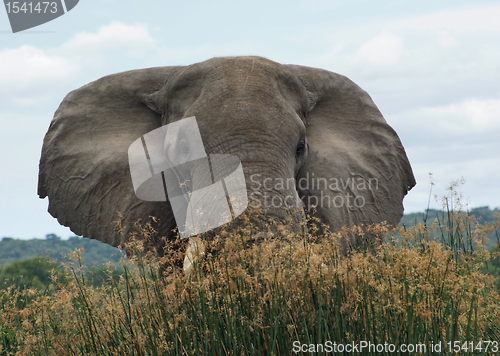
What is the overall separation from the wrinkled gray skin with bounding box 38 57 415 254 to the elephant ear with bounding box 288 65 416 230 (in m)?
0.01

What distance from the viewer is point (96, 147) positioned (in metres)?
6.25

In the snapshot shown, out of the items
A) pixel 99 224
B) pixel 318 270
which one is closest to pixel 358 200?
pixel 99 224

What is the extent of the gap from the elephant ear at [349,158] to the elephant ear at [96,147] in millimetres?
1751

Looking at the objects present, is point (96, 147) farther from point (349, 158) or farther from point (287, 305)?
point (287, 305)

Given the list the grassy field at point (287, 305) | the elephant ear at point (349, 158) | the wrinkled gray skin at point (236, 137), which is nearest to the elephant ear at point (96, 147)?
the wrinkled gray skin at point (236, 137)

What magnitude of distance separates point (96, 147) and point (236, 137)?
188 centimetres

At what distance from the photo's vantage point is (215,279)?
10.8ft

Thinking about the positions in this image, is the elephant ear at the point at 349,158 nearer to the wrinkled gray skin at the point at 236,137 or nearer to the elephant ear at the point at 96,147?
the wrinkled gray skin at the point at 236,137

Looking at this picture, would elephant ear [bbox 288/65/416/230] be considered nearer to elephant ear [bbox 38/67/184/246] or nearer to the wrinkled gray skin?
the wrinkled gray skin

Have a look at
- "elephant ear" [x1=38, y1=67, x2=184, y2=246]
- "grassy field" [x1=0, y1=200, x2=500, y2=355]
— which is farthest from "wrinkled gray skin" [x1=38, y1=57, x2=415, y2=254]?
"grassy field" [x1=0, y1=200, x2=500, y2=355]

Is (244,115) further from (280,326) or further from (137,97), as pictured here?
(280,326)

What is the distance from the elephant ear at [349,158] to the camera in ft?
19.7

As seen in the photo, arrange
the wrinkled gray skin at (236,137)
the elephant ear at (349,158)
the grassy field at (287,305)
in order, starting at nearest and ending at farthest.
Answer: the grassy field at (287,305) < the wrinkled gray skin at (236,137) < the elephant ear at (349,158)

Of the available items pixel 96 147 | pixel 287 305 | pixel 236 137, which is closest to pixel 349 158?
pixel 236 137
